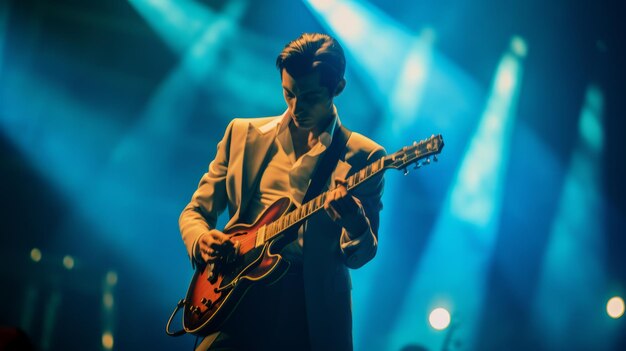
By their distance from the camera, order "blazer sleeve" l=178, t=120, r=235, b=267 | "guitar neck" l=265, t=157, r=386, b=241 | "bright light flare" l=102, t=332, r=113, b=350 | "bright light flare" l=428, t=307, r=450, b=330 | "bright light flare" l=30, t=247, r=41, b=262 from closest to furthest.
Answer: "guitar neck" l=265, t=157, r=386, b=241
"blazer sleeve" l=178, t=120, r=235, b=267
"bright light flare" l=102, t=332, r=113, b=350
"bright light flare" l=30, t=247, r=41, b=262
"bright light flare" l=428, t=307, r=450, b=330

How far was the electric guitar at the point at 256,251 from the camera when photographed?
2.58m

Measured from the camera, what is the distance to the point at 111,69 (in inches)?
260

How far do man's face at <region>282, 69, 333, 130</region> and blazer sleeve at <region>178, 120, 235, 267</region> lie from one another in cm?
40

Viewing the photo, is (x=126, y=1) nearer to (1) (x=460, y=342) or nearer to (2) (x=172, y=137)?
(2) (x=172, y=137)

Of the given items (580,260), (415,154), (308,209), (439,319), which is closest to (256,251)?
(308,209)

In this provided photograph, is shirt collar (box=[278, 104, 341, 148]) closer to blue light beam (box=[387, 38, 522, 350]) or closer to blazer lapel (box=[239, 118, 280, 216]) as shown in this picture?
blazer lapel (box=[239, 118, 280, 216])

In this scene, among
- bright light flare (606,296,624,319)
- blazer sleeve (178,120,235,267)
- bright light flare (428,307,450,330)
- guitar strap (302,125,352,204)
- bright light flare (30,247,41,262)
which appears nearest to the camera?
guitar strap (302,125,352,204)

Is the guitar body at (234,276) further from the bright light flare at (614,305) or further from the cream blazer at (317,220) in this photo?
the bright light flare at (614,305)

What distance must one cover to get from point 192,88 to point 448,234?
3.44 m

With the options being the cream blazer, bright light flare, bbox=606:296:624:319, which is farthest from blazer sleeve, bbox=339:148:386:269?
bright light flare, bbox=606:296:624:319

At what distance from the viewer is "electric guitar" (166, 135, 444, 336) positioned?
2.58m

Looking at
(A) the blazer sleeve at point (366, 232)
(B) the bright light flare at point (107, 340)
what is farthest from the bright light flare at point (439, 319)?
(A) the blazer sleeve at point (366, 232)

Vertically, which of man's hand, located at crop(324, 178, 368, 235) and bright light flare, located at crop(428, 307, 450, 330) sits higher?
bright light flare, located at crop(428, 307, 450, 330)

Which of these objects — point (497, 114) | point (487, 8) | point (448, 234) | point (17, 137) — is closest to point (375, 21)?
point (487, 8)
